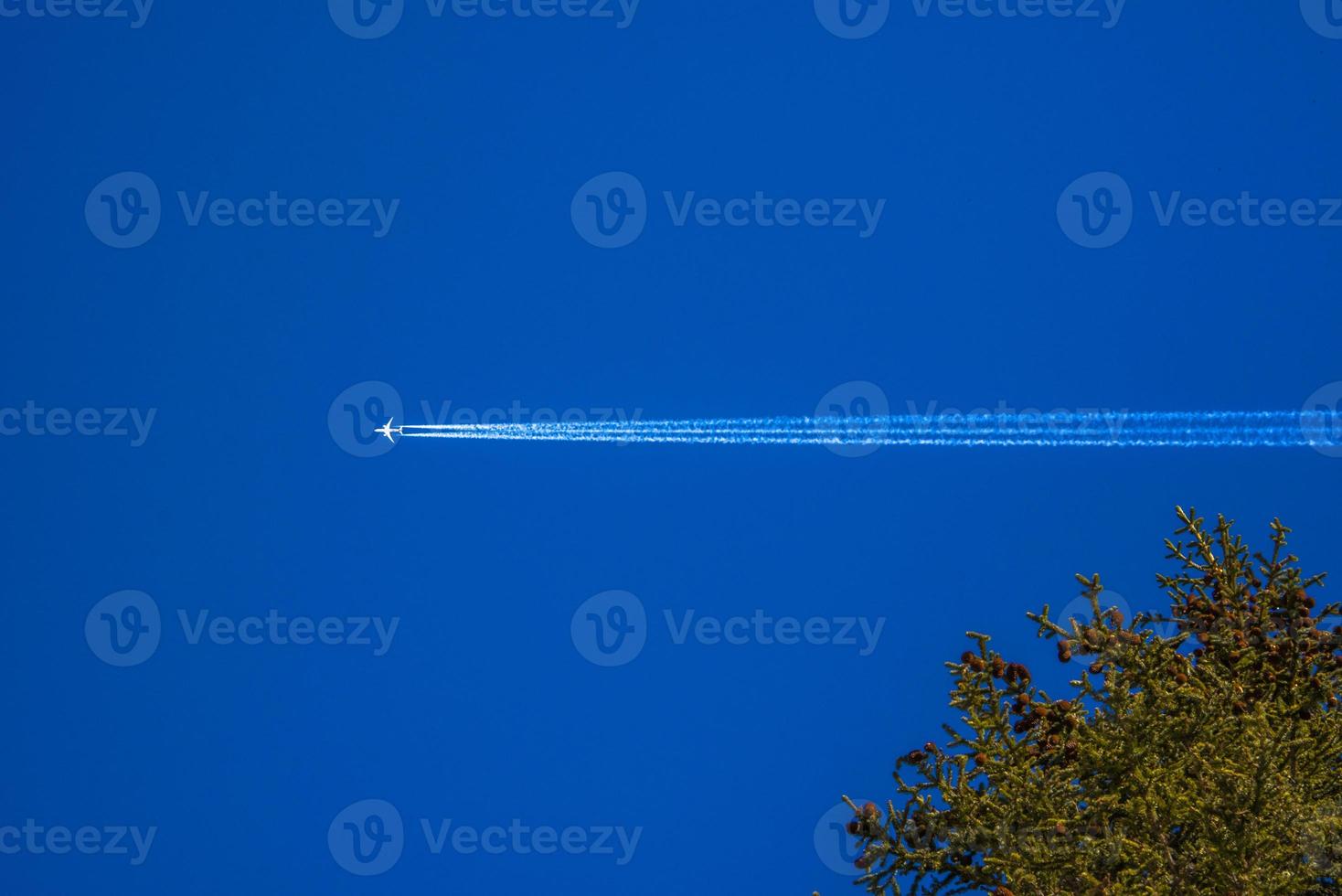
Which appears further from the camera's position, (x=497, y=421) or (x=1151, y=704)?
(x=497, y=421)

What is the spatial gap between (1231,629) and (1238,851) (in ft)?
5.46

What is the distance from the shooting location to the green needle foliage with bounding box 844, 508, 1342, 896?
714 cm

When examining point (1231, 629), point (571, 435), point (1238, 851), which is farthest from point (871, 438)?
point (1238, 851)

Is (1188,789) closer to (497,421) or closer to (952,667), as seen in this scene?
(952,667)

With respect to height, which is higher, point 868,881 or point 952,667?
point 952,667

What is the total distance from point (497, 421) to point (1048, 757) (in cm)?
1654

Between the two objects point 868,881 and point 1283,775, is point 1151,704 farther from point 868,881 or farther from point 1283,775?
point 868,881

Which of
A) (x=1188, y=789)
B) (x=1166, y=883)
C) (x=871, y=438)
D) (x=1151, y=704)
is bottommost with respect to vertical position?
(x=1166, y=883)

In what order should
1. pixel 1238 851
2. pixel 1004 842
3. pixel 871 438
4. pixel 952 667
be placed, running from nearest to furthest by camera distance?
pixel 1238 851 → pixel 1004 842 → pixel 952 667 → pixel 871 438

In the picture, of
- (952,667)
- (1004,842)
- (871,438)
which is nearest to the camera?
(1004,842)

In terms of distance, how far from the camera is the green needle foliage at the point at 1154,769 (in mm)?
7137

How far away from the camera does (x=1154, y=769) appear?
747 cm

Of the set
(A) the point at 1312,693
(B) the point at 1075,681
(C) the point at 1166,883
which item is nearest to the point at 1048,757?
(B) the point at 1075,681

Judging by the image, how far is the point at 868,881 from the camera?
7930mm
